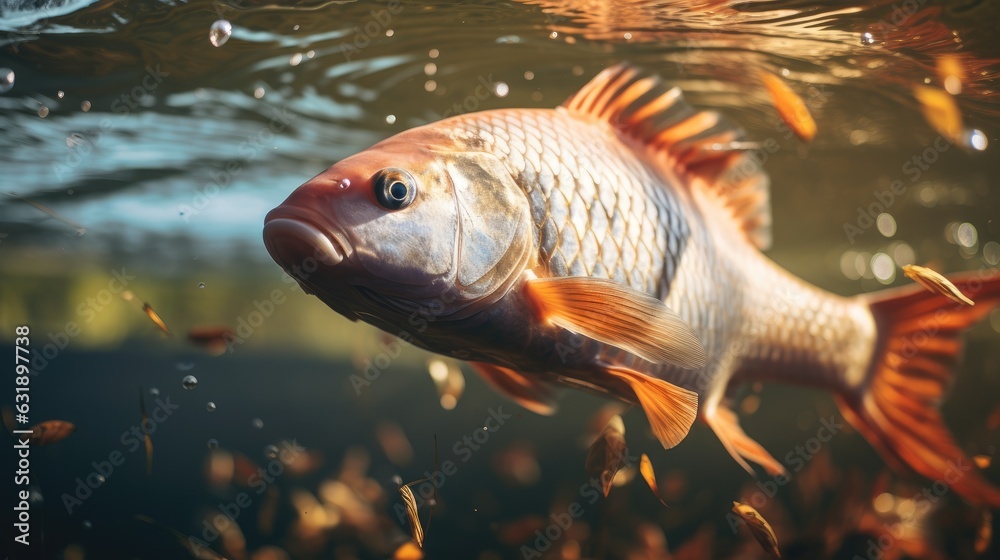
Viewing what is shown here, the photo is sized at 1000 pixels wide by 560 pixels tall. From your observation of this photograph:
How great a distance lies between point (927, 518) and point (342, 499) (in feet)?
19.2

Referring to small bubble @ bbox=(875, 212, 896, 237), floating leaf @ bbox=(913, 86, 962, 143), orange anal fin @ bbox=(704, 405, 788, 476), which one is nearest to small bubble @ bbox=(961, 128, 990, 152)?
floating leaf @ bbox=(913, 86, 962, 143)

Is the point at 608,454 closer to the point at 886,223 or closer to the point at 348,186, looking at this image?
the point at 348,186

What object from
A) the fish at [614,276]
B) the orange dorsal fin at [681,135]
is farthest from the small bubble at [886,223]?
the orange dorsal fin at [681,135]

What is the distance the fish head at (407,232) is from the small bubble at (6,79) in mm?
5071

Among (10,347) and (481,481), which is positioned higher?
(481,481)

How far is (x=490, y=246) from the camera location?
224 cm

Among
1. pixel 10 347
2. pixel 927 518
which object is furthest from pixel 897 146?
pixel 10 347

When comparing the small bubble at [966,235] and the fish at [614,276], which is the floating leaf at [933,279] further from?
the small bubble at [966,235]

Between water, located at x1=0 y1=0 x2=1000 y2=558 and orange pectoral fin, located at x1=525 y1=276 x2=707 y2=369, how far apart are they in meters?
1.67

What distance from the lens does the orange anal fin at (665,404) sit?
2.47m

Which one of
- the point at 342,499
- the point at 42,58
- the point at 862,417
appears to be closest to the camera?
the point at 862,417

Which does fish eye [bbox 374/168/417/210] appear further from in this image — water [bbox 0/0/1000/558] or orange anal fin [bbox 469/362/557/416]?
water [bbox 0/0/1000/558]

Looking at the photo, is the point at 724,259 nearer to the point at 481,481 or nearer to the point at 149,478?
the point at 481,481

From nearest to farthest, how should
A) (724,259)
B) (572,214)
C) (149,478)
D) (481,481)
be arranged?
(572,214) < (724,259) < (481,481) < (149,478)
